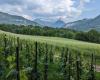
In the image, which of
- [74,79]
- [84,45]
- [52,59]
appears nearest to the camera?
[74,79]

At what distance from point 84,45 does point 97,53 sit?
15896mm

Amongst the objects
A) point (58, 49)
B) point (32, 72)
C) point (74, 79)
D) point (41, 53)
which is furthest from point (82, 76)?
point (58, 49)

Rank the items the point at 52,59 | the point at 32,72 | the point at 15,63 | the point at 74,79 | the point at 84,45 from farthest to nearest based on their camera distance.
→ the point at 84,45
the point at 52,59
the point at 74,79
the point at 32,72
the point at 15,63

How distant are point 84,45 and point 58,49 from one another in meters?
18.7

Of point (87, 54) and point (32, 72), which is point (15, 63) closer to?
point (32, 72)

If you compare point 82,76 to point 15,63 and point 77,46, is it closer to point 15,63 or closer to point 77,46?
point 15,63

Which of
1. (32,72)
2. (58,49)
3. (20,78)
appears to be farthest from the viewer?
(58,49)

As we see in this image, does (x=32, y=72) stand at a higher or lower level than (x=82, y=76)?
higher

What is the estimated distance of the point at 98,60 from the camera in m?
141

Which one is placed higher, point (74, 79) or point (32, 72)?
point (32, 72)

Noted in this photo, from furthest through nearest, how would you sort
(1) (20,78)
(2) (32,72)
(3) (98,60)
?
(3) (98,60) → (2) (32,72) → (1) (20,78)

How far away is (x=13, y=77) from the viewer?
94.5 feet

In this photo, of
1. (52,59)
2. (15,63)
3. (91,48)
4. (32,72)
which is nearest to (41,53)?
(52,59)

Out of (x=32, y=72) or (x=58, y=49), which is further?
(x=58, y=49)
